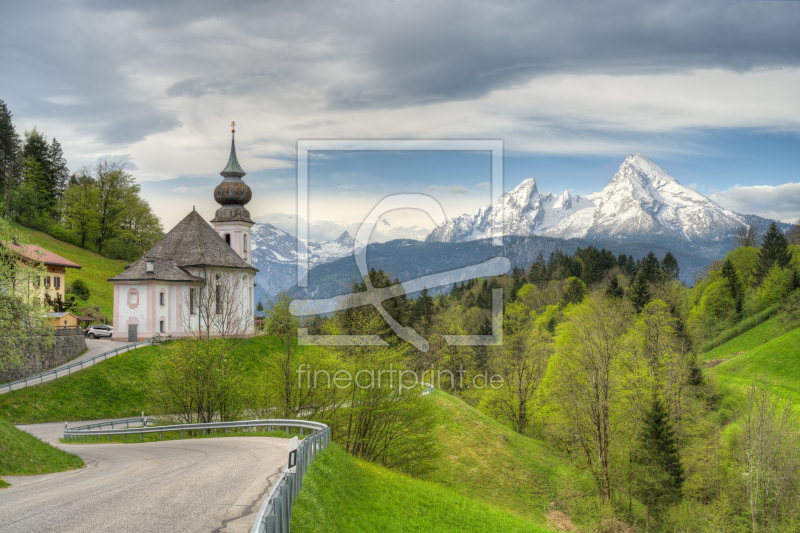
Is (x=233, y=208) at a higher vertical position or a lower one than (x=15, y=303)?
higher

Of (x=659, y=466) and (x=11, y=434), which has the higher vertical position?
(x=11, y=434)

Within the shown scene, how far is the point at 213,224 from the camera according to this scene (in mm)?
76000

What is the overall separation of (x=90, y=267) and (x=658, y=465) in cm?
8188

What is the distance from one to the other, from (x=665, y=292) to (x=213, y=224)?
62305 millimetres

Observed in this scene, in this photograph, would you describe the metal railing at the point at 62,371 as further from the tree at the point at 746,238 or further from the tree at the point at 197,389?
the tree at the point at 746,238

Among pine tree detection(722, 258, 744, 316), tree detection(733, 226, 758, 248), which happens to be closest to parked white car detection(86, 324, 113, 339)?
pine tree detection(722, 258, 744, 316)

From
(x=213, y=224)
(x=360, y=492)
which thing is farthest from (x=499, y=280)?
(x=360, y=492)

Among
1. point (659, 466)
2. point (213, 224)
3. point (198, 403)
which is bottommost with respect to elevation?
point (659, 466)

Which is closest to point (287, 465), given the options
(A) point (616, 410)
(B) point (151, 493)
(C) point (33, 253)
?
(B) point (151, 493)

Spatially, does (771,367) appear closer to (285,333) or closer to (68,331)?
(285,333)

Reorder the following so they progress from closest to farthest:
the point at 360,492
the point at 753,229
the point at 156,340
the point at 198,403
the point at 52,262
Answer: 1. the point at 360,492
2. the point at 198,403
3. the point at 156,340
4. the point at 52,262
5. the point at 753,229

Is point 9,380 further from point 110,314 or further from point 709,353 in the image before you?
point 709,353

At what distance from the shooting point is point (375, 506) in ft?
59.4

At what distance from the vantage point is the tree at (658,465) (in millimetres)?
36969
